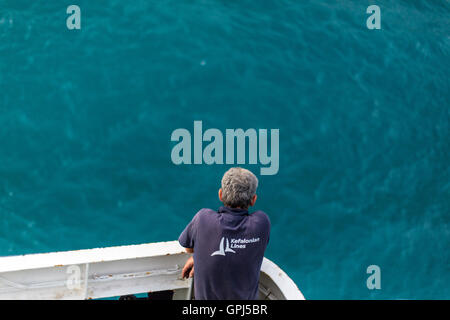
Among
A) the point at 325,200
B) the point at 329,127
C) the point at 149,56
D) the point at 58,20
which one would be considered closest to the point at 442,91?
the point at 329,127

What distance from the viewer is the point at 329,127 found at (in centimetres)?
843

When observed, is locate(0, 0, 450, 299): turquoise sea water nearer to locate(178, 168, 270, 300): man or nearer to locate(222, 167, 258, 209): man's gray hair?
locate(178, 168, 270, 300): man

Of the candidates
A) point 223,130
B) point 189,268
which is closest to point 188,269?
point 189,268

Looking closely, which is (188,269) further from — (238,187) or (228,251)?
(238,187)

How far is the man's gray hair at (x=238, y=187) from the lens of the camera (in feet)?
9.49

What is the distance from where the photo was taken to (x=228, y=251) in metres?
2.85

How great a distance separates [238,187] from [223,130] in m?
5.17

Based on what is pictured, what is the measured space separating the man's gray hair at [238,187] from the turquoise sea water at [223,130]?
504cm

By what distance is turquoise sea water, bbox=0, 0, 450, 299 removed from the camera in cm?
775

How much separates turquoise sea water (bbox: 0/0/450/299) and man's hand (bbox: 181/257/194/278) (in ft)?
14.5

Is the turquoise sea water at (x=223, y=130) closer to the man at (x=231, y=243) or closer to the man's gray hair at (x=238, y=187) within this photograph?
the man at (x=231, y=243)

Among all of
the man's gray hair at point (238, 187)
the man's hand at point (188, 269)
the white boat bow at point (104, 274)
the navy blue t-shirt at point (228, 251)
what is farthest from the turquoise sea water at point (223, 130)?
the man's gray hair at point (238, 187)

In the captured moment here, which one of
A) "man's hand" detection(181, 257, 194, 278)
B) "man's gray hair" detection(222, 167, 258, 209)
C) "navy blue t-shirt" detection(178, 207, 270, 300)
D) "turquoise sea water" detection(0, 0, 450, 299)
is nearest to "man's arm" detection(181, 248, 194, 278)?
"man's hand" detection(181, 257, 194, 278)

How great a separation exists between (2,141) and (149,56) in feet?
9.80
